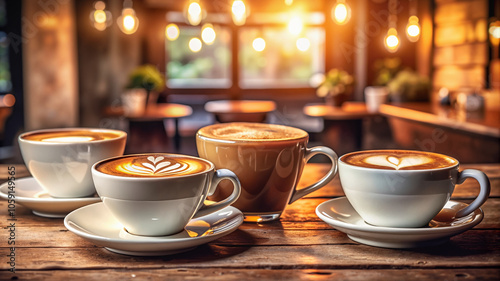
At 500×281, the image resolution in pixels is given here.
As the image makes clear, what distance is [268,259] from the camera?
2.69ft

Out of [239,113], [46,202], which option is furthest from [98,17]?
[46,202]

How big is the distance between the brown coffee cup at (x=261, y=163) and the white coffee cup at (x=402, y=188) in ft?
0.39

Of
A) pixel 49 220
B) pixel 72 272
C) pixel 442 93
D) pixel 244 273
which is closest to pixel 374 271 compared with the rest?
pixel 244 273

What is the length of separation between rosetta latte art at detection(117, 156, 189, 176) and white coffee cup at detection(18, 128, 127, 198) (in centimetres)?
16

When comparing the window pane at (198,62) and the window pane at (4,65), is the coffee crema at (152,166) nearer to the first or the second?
the window pane at (4,65)

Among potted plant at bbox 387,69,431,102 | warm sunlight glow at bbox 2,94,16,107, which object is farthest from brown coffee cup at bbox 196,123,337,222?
potted plant at bbox 387,69,431,102

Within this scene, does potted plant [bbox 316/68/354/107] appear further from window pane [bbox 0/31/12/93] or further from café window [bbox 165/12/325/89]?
window pane [bbox 0/31/12/93]

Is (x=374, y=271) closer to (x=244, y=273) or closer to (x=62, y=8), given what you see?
(x=244, y=273)

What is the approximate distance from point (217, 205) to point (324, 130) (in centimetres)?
533

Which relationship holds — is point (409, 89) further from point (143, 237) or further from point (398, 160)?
point (143, 237)

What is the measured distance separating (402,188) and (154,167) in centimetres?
38

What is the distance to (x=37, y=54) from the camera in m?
4.76

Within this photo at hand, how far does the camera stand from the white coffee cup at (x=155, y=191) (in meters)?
0.78

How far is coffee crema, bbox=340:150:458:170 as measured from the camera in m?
0.87
